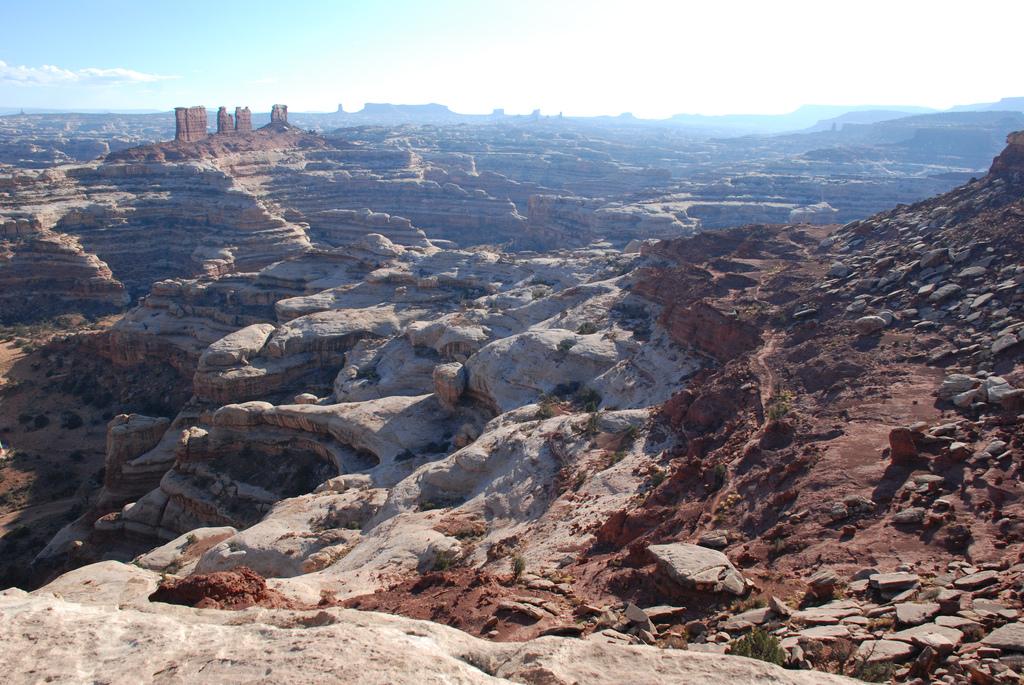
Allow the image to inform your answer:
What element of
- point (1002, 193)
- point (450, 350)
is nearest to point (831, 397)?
point (1002, 193)

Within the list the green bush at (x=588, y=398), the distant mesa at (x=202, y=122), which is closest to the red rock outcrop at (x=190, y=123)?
the distant mesa at (x=202, y=122)

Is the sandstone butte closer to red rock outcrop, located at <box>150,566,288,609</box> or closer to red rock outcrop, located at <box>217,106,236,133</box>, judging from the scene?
red rock outcrop, located at <box>150,566,288,609</box>

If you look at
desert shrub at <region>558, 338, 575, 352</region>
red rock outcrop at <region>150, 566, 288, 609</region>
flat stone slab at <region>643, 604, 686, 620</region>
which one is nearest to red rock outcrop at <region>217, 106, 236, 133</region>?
desert shrub at <region>558, 338, 575, 352</region>

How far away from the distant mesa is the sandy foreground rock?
431ft

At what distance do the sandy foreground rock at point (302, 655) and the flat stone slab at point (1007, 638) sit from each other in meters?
1.87

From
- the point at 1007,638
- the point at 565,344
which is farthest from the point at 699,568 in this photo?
the point at 565,344

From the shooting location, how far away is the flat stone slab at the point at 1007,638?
26.6 ft

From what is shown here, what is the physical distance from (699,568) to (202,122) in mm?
144914

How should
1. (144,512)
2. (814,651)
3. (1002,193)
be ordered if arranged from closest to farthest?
(814,651)
(144,512)
(1002,193)

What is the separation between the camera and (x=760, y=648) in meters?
8.92

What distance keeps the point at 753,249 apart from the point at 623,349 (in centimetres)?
1281

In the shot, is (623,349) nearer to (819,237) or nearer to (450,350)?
(450,350)

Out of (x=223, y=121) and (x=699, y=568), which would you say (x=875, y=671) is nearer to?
(x=699, y=568)

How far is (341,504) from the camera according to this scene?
24609 millimetres
